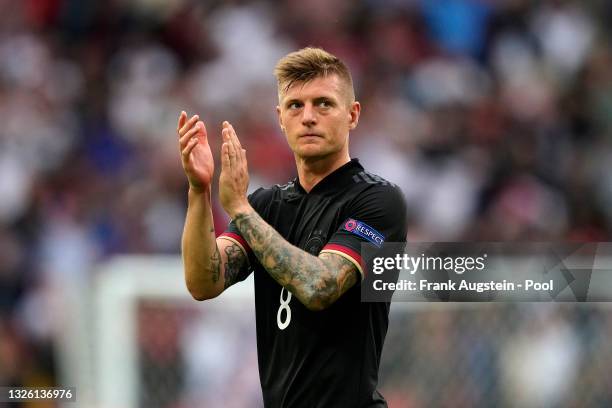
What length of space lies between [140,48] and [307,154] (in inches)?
265

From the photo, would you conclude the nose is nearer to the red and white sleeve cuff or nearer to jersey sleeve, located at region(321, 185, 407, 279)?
jersey sleeve, located at region(321, 185, 407, 279)

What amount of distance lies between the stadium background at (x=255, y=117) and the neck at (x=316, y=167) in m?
2.70

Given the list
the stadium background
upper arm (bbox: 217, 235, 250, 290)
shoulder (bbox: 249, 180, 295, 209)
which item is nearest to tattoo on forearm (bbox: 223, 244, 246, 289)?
upper arm (bbox: 217, 235, 250, 290)

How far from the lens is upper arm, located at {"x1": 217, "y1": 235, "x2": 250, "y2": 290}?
4082mm

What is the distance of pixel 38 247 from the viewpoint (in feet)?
28.2

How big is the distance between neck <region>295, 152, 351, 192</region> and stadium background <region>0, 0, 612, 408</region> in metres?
2.70

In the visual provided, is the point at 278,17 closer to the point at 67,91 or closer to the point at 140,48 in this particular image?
the point at 140,48

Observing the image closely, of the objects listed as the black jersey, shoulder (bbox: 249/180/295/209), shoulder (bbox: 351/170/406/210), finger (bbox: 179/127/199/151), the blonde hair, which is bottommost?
the black jersey

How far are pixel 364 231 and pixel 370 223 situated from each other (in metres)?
0.06

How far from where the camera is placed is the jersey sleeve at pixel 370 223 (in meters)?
3.86

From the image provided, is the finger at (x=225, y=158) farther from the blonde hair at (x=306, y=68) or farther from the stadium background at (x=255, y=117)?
the stadium background at (x=255, y=117)

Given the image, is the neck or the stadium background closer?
the neck

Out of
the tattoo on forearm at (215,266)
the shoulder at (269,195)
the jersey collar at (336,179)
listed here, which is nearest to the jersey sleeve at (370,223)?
the jersey collar at (336,179)

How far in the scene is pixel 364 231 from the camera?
155 inches
